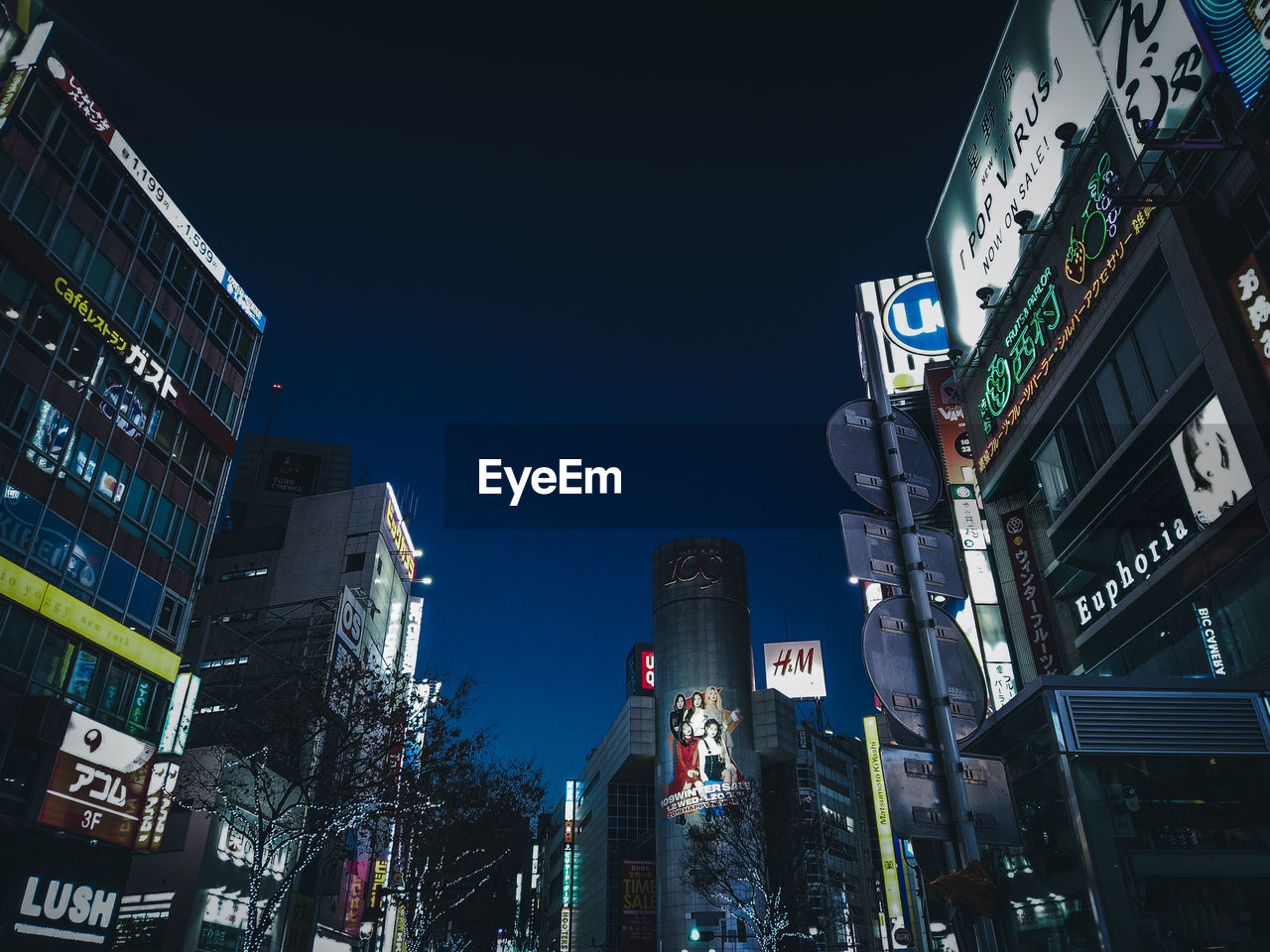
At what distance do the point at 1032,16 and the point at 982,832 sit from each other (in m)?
30.4

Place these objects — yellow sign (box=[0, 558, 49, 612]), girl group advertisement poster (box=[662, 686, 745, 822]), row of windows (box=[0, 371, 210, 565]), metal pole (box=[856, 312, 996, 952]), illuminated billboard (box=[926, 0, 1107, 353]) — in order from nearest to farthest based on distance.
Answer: metal pole (box=[856, 312, 996, 952])
yellow sign (box=[0, 558, 49, 612])
row of windows (box=[0, 371, 210, 565])
illuminated billboard (box=[926, 0, 1107, 353])
girl group advertisement poster (box=[662, 686, 745, 822])

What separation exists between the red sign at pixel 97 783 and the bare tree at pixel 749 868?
31.5 meters

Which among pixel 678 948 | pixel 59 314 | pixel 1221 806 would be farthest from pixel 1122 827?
pixel 678 948

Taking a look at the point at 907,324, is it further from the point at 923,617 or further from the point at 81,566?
the point at 923,617

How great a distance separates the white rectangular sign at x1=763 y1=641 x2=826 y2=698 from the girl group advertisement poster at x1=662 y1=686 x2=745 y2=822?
42.9 ft

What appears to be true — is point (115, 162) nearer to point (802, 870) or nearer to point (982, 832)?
point (982, 832)

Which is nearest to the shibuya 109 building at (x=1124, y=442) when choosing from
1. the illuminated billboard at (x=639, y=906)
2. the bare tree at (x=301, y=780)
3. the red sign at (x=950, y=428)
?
the red sign at (x=950, y=428)

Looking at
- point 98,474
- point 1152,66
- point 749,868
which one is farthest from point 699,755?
point 1152,66

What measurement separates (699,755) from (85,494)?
71.2 m

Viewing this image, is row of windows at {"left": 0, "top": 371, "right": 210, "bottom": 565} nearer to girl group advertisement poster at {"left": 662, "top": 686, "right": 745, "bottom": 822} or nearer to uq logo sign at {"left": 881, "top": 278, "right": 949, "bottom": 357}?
uq logo sign at {"left": 881, "top": 278, "right": 949, "bottom": 357}

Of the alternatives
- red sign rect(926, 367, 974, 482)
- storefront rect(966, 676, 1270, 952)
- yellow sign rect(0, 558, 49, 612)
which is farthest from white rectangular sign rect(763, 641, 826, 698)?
storefront rect(966, 676, 1270, 952)

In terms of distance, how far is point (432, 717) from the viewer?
40000 mm

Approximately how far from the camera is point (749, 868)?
61.8 metres

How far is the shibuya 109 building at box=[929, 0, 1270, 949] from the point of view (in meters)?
12.5
